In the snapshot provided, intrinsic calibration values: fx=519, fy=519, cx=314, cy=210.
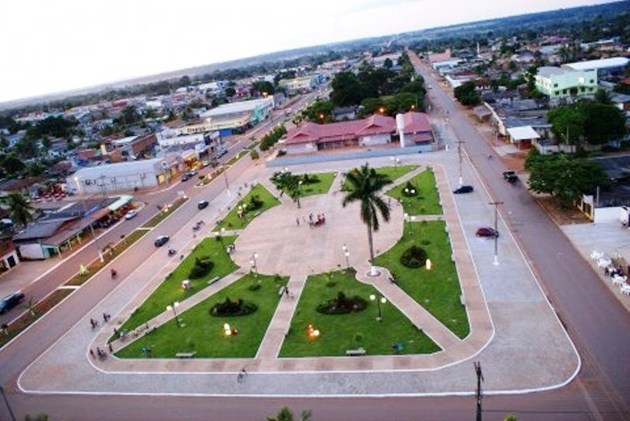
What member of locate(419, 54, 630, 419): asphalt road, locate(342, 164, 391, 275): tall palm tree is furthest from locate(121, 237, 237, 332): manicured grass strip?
locate(419, 54, 630, 419): asphalt road

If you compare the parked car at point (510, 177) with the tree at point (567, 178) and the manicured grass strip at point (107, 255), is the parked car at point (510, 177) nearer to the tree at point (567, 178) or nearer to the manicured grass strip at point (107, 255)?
the tree at point (567, 178)

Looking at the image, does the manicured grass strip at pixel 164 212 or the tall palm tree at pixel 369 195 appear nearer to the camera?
the tall palm tree at pixel 369 195

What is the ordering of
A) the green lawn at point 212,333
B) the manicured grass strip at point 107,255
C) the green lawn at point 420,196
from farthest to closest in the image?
the green lawn at point 420,196 → the manicured grass strip at point 107,255 → the green lawn at point 212,333

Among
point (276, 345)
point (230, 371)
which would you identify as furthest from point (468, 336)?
point (230, 371)

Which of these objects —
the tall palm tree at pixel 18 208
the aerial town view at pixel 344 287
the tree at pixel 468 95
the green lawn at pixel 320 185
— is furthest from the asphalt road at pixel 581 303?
the tall palm tree at pixel 18 208

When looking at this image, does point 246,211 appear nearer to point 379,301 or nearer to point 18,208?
point 18,208

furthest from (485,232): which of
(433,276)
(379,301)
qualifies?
(379,301)

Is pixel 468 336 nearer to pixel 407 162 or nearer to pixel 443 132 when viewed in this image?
pixel 407 162
